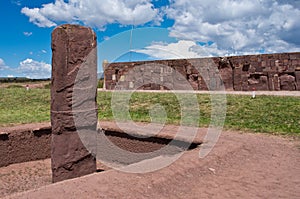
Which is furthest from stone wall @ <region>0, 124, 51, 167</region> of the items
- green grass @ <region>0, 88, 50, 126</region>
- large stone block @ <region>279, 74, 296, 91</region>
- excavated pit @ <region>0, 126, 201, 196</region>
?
large stone block @ <region>279, 74, 296, 91</region>

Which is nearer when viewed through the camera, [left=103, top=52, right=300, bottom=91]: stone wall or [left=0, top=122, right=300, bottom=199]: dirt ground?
[left=0, top=122, right=300, bottom=199]: dirt ground

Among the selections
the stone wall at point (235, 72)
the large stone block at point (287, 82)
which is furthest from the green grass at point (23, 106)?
the large stone block at point (287, 82)

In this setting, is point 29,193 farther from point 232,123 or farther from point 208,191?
point 232,123

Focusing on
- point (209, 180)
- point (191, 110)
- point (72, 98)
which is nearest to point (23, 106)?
point (191, 110)

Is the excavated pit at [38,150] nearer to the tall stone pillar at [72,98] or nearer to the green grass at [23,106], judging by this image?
the tall stone pillar at [72,98]

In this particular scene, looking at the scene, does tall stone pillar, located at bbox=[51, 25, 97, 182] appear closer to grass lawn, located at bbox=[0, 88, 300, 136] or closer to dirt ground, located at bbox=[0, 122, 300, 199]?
dirt ground, located at bbox=[0, 122, 300, 199]

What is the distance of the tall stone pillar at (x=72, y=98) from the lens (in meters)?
4.22

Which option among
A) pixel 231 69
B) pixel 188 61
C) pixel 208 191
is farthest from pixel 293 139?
pixel 188 61

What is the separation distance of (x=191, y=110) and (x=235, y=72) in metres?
4.72

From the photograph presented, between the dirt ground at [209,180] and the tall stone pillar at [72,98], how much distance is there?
0.57 m

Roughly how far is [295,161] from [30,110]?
897 centimetres

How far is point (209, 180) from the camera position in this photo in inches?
148

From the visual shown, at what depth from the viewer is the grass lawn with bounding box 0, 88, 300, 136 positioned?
7.40m

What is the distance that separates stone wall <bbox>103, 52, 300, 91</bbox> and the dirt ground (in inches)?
305
